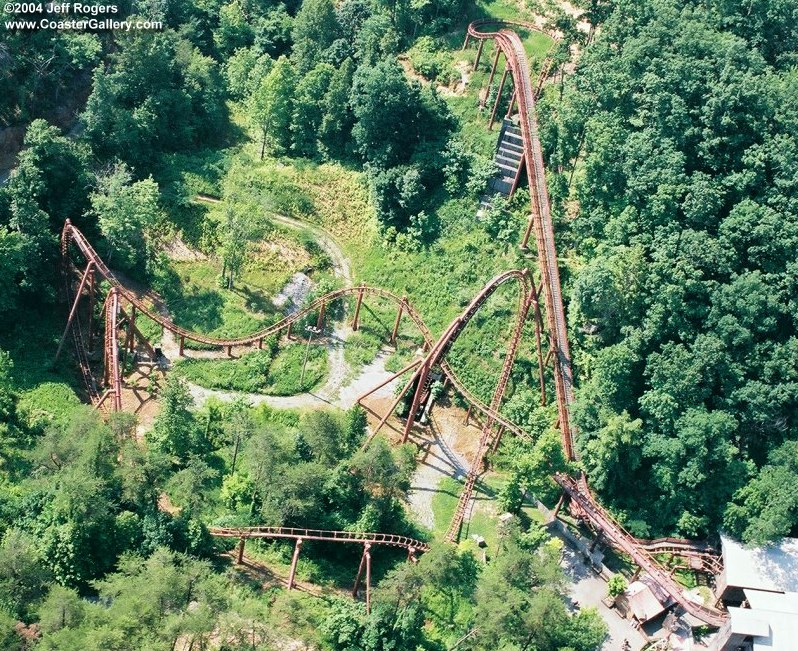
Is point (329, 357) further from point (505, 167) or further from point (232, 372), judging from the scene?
point (505, 167)

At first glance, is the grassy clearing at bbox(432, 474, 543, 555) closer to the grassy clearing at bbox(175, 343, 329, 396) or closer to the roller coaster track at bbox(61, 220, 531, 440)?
the roller coaster track at bbox(61, 220, 531, 440)

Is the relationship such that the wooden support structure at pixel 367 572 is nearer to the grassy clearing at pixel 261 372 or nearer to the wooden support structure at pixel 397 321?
the grassy clearing at pixel 261 372

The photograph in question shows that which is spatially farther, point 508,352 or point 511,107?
point 511,107

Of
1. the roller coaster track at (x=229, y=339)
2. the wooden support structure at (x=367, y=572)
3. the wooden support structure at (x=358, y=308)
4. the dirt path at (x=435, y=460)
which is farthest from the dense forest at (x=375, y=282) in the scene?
the dirt path at (x=435, y=460)

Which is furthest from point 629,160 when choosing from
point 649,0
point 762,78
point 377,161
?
point 377,161

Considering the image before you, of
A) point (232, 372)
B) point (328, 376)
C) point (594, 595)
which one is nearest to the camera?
point (594, 595)

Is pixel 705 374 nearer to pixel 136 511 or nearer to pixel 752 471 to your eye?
pixel 752 471

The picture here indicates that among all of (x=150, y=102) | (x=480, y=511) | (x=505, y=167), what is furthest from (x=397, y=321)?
(x=150, y=102)
